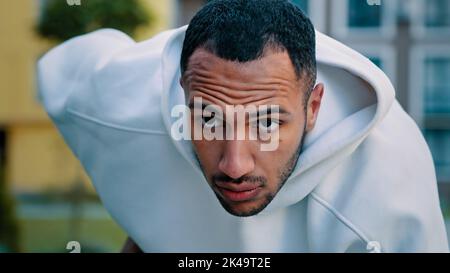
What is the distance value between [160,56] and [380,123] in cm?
33

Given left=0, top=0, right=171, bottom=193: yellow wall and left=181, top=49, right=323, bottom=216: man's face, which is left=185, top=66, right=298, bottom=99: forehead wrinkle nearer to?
left=181, top=49, right=323, bottom=216: man's face

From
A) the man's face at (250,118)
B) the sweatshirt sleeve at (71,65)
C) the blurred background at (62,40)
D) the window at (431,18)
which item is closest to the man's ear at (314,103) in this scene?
the man's face at (250,118)

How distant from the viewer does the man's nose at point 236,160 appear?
1.31 metres

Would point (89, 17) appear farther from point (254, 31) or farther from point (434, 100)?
point (434, 100)

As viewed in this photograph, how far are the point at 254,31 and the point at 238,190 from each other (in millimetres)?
222

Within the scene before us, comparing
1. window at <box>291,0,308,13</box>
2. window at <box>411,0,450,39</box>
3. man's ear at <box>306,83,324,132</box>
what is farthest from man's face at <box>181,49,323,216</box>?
window at <box>411,0,450,39</box>

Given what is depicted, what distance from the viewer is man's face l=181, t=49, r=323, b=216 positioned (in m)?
1.31

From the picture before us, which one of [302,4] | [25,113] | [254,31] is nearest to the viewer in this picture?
[254,31]

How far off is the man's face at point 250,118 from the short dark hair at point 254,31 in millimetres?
12

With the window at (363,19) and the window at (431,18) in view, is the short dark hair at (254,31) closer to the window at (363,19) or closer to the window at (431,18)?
Result: the window at (363,19)

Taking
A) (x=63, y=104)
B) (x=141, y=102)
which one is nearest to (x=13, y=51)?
(x=63, y=104)

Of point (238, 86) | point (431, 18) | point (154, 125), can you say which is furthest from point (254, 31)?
point (431, 18)

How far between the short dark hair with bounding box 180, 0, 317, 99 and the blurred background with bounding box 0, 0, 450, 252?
0.35 ft

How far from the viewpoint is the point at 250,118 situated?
1335 mm
